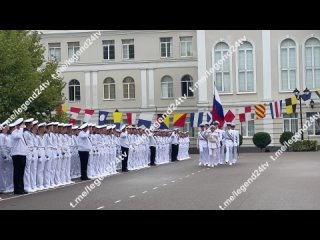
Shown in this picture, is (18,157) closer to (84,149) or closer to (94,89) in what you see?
(84,149)

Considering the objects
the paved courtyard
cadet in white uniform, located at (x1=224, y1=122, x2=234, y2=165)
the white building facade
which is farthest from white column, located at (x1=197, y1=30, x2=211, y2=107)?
the paved courtyard

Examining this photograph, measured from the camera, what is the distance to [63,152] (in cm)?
2159

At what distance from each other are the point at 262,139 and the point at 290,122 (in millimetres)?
4057

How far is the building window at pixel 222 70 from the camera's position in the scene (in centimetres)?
5553

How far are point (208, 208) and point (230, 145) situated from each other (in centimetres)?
1861

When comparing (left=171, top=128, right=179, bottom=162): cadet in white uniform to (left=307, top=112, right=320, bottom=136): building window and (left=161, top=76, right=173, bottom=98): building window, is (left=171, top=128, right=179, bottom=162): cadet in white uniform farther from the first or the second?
(left=161, top=76, right=173, bottom=98): building window

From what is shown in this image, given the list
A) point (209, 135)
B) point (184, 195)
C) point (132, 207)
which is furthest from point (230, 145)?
point (132, 207)

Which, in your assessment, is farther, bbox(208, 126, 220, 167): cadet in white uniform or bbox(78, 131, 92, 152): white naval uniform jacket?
bbox(208, 126, 220, 167): cadet in white uniform

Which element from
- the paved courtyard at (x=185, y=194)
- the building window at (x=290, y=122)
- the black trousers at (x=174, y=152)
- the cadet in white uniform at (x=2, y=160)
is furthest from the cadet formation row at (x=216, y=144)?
the building window at (x=290, y=122)

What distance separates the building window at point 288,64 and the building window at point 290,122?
2.31 meters

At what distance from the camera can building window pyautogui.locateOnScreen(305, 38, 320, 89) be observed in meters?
54.3

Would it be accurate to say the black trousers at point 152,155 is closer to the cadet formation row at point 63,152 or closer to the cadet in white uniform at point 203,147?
the cadet formation row at point 63,152

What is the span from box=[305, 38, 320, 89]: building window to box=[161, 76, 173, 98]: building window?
12.5 meters
